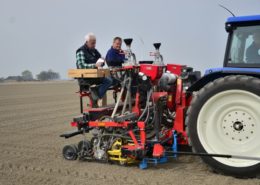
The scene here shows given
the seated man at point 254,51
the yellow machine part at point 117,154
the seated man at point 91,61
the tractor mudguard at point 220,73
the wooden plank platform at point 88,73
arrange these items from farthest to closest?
the seated man at point 91,61
the wooden plank platform at point 88,73
the yellow machine part at point 117,154
the seated man at point 254,51
the tractor mudguard at point 220,73

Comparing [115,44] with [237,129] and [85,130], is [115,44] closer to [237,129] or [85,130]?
[85,130]

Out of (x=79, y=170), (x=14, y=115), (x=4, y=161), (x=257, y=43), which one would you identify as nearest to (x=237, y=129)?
(x=257, y=43)

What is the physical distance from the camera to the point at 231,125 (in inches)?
205

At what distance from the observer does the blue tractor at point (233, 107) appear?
5.03 meters

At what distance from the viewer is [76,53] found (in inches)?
271

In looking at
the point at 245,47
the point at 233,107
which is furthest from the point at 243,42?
the point at 233,107

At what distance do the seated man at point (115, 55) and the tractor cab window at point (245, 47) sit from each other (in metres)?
2.14

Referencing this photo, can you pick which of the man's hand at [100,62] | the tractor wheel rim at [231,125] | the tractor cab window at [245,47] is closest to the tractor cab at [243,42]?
the tractor cab window at [245,47]

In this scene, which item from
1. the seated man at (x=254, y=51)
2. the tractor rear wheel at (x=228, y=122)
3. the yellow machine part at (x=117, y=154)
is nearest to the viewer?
the tractor rear wheel at (x=228, y=122)

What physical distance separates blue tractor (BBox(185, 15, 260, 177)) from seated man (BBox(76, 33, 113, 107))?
1859mm

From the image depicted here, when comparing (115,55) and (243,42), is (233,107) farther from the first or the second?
(115,55)

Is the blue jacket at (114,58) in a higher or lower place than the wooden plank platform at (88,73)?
higher

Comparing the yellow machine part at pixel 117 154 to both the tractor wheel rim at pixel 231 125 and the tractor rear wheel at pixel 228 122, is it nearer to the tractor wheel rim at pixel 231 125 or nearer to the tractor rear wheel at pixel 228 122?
the tractor rear wheel at pixel 228 122

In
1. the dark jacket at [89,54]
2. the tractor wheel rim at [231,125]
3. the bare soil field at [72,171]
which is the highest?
the dark jacket at [89,54]
